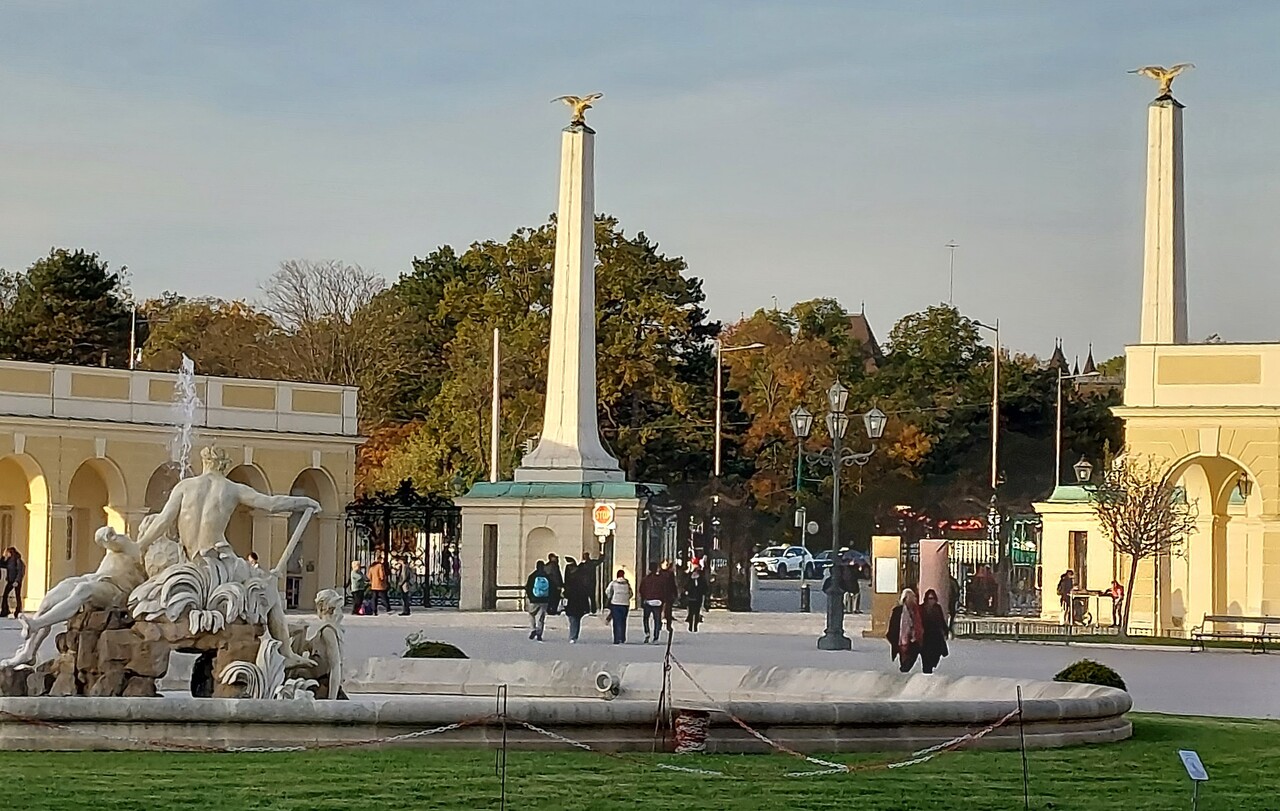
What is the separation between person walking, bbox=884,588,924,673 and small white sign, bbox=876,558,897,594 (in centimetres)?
926

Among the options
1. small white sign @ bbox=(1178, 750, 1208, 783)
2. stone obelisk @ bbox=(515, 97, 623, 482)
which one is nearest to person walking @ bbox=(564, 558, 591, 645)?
stone obelisk @ bbox=(515, 97, 623, 482)

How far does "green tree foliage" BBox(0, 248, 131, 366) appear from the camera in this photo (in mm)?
77875

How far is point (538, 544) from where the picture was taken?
4844 centimetres

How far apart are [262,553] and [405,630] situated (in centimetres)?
1126

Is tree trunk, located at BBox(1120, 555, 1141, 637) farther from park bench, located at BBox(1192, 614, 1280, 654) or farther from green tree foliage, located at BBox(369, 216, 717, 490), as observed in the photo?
green tree foliage, located at BBox(369, 216, 717, 490)

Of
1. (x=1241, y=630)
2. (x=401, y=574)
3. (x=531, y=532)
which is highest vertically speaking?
(x=531, y=532)

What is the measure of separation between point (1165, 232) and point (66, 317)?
4265 centimetres

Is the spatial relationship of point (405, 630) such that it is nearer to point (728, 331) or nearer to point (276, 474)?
point (276, 474)

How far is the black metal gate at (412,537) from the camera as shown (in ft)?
167

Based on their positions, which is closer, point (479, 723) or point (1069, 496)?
point (479, 723)

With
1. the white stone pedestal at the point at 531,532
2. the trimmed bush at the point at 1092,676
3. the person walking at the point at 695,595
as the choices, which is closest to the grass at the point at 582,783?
the trimmed bush at the point at 1092,676

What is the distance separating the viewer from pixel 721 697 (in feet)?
74.6

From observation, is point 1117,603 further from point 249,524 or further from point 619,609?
point 249,524

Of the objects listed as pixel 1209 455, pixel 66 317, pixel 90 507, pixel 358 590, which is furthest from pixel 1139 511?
pixel 66 317
